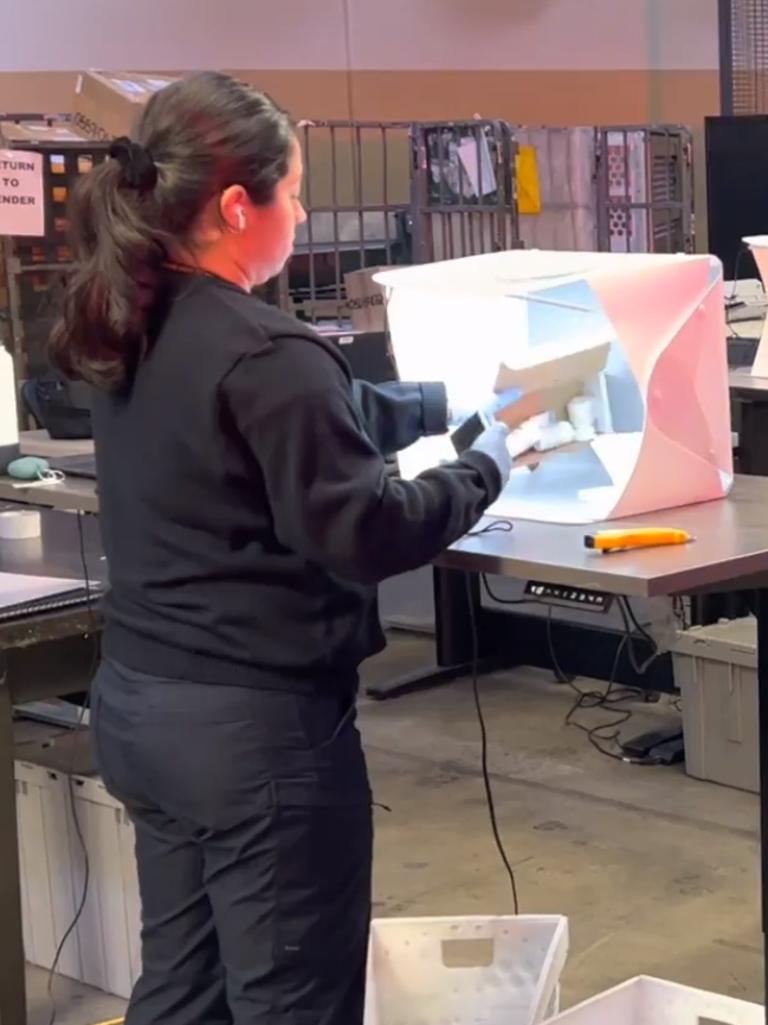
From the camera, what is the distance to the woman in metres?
1.53

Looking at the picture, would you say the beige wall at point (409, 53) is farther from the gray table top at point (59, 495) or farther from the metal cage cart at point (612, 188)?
the gray table top at point (59, 495)

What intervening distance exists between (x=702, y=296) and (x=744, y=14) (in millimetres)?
4998

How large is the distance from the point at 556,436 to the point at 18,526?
934 millimetres

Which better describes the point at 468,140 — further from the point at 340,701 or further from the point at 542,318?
the point at 340,701

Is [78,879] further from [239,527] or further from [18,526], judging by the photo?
[239,527]

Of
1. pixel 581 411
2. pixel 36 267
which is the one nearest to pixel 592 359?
pixel 581 411

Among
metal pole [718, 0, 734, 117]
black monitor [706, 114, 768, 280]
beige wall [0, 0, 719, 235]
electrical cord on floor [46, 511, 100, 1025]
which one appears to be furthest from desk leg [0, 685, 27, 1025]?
metal pole [718, 0, 734, 117]

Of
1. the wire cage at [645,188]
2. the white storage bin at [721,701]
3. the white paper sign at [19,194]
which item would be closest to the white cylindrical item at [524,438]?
the white paper sign at [19,194]

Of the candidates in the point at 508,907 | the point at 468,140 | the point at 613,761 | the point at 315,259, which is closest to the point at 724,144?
the point at 468,140

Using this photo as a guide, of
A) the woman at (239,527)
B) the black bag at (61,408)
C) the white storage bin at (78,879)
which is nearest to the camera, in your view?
the woman at (239,527)

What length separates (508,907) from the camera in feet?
9.30

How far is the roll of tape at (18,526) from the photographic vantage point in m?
2.54

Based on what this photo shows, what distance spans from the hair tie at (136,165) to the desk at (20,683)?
703 mm

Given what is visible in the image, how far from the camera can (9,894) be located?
2.16m
